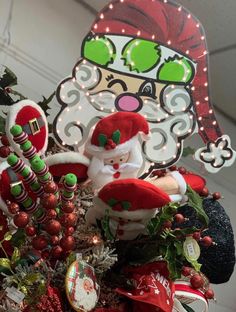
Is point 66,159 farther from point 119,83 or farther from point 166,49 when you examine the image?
point 166,49

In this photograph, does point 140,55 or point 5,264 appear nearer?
point 5,264

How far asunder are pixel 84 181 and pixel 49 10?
0.80 m

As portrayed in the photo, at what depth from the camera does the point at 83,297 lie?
749 millimetres

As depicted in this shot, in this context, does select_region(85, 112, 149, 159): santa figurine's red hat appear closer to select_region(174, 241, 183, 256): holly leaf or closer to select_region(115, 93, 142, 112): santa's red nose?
select_region(115, 93, 142, 112): santa's red nose

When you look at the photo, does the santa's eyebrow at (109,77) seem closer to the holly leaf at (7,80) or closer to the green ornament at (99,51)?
the green ornament at (99,51)

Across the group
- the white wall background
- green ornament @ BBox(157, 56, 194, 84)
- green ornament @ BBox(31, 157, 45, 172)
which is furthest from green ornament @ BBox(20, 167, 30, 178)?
the white wall background

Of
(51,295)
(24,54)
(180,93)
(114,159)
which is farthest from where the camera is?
(24,54)

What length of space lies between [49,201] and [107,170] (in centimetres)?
16

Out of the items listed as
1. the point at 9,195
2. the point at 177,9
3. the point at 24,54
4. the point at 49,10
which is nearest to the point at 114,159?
the point at 9,195

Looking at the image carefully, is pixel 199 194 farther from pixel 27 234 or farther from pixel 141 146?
pixel 27 234

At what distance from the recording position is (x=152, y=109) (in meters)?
0.96

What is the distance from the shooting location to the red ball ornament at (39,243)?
2.50 feet

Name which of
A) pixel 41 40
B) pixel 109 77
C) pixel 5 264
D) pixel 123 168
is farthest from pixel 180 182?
pixel 41 40

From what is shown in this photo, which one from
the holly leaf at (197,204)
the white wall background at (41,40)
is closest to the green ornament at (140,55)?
the holly leaf at (197,204)
